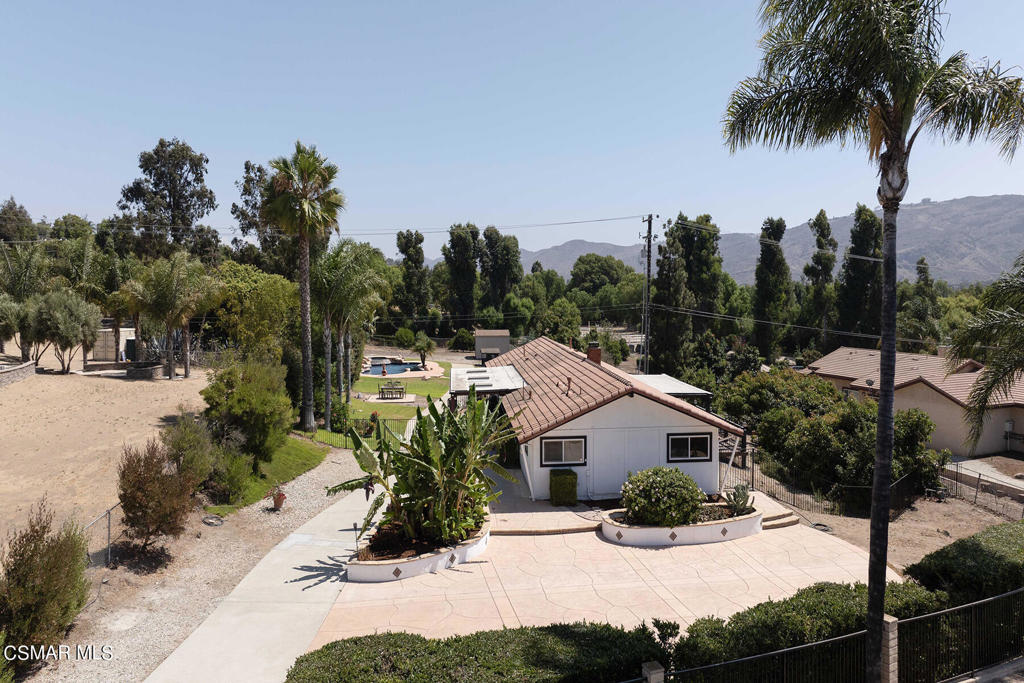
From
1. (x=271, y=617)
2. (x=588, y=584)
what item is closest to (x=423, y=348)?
(x=588, y=584)

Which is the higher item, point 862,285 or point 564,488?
point 862,285

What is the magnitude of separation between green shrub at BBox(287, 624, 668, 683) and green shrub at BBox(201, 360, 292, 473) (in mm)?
13554

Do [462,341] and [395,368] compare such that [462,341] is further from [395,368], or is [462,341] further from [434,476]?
[434,476]

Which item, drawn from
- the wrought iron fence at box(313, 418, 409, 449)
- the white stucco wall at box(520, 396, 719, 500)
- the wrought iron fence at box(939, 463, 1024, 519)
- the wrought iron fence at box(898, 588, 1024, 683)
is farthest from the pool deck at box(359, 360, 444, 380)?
the wrought iron fence at box(898, 588, 1024, 683)

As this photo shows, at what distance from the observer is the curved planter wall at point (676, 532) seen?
16.0 m

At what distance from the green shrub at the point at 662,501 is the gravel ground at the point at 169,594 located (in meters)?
9.85

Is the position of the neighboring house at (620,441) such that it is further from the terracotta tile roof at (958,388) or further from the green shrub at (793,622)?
the terracotta tile roof at (958,388)

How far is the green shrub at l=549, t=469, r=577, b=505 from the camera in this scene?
18.6 m

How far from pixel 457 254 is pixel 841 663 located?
76.7m

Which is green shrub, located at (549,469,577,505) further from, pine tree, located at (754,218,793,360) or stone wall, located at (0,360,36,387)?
pine tree, located at (754,218,793,360)

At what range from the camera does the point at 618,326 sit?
109750 mm

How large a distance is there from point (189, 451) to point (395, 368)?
4458 centimetres

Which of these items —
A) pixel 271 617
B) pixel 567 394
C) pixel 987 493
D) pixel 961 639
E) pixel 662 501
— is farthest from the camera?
pixel 987 493

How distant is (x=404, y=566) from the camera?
13867 millimetres
